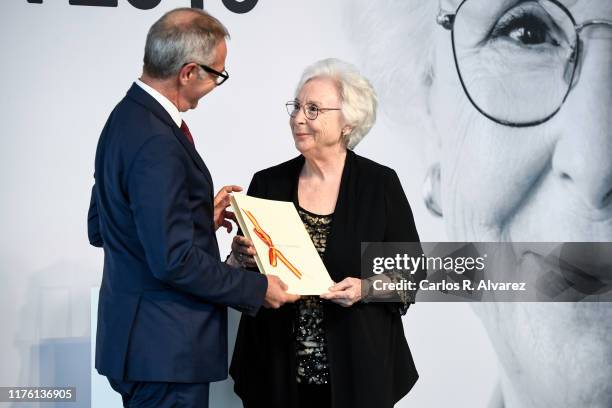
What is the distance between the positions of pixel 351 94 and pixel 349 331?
69cm

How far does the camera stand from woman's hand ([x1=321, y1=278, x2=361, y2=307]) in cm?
221

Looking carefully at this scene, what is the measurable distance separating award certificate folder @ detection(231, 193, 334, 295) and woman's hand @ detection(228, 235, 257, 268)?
0.14 feet

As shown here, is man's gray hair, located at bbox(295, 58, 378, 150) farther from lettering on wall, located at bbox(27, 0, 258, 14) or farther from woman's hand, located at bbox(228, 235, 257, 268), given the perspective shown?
lettering on wall, located at bbox(27, 0, 258, 14)

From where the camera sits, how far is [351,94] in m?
2.48

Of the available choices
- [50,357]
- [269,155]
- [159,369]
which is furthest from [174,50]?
[50,357]

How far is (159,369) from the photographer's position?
196 centimetres

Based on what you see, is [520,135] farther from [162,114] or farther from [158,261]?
[158,261]

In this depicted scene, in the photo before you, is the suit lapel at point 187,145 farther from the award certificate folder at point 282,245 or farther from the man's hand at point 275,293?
the man's hand at point 275,293

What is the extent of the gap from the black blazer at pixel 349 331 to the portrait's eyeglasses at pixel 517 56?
143 cm

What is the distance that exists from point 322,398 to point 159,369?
1.93 feet

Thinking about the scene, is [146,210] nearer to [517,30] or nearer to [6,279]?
[6,279]

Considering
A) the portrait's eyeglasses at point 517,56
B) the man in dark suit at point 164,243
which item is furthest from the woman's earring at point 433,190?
the man in dark suit at point 164,243

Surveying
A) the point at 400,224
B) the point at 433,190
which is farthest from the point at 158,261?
the point at 433,190

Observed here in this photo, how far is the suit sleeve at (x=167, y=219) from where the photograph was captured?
1.88 meters
